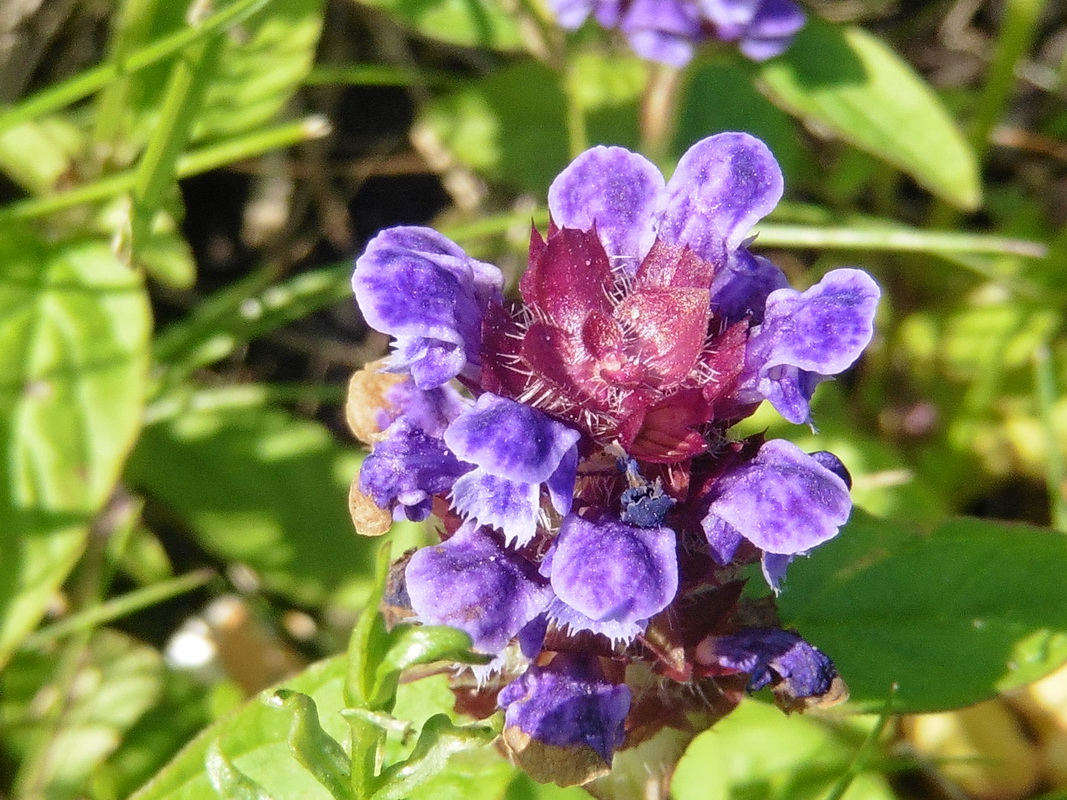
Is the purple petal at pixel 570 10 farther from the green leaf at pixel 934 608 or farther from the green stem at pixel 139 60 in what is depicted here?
the green leaf at pixel 934 608

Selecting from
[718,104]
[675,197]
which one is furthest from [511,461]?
[718,104]

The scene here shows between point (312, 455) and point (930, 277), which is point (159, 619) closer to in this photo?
point (312, 455)

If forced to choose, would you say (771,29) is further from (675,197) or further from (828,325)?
(828,325)

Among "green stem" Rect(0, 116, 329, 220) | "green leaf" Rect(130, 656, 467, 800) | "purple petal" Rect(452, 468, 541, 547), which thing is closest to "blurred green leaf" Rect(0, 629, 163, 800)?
"green leaf" Rect(130, 656, 467, 800)

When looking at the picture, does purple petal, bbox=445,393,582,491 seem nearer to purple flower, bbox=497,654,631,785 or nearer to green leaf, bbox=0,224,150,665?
purple flower, bbox=497,654,631,785

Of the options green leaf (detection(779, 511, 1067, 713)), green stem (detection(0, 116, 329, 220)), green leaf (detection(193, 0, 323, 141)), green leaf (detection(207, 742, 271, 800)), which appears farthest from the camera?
green leaf (detection(193, 0, 323, 141))

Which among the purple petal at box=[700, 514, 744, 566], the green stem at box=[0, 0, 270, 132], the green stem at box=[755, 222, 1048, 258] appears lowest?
the green stem at box=[755, 222, 1048, 258]

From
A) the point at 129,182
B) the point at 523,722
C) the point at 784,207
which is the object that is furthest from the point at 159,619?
the point at 784,207
